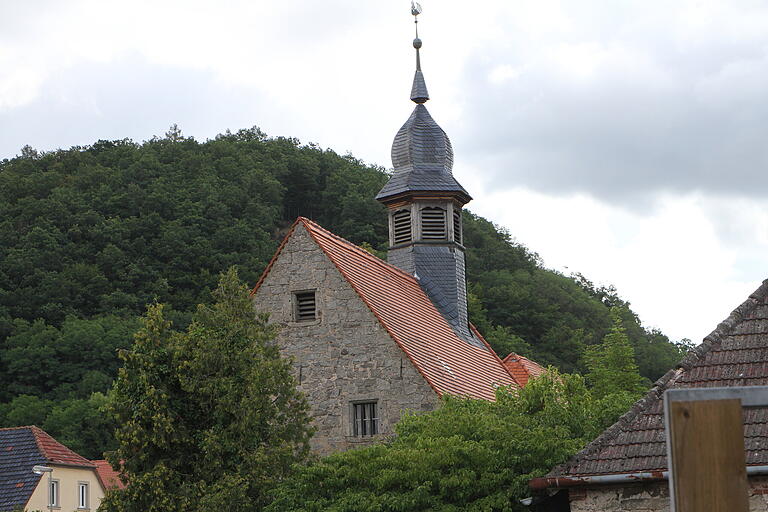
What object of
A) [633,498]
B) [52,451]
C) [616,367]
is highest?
[616,367]

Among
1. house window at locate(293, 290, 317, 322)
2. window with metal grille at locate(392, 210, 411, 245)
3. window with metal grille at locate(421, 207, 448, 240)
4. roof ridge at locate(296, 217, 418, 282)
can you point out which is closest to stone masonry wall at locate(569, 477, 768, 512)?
house window at locate(293, 290, 317, 322)

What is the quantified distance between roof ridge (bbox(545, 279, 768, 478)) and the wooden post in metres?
8.71

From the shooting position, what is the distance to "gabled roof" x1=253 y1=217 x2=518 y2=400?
22.2 metres

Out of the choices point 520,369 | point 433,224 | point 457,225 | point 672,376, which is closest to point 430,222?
point 433,224

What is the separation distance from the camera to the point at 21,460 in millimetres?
35062

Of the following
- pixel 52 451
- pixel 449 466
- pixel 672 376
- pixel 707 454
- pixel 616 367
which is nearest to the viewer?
pixel 707 454

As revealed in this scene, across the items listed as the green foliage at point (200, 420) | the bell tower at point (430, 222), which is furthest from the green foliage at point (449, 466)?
the bell tower at point (430, 222)

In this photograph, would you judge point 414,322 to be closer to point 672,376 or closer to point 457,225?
point 457,225

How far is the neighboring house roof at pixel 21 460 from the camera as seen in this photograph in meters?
33.2

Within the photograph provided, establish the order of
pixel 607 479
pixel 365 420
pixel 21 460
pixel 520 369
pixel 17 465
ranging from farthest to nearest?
pixel 21 460 → pixel 17 465 → pixel 520 369 → pixel 365 420 → pixel 607 479

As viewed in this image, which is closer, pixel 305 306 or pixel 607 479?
pixel 607 479

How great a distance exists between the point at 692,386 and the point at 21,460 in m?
28.3

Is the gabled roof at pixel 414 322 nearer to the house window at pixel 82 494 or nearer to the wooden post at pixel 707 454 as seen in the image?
the wooden post at pixel 707 454

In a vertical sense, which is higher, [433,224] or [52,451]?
[433,224]
